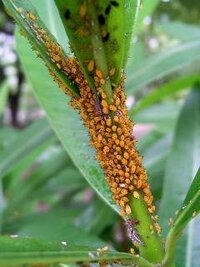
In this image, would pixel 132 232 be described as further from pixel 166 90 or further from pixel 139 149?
pixel 139 149

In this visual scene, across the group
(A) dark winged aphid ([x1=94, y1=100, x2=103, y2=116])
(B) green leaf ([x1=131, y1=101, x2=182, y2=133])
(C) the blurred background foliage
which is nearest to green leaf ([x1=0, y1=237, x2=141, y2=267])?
(A) dark winged aphid ([x1=94, y1=100, x2=103, y2=116])

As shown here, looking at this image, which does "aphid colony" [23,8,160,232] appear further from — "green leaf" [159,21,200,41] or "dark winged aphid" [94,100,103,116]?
"green leaf" [159,21,200,41]

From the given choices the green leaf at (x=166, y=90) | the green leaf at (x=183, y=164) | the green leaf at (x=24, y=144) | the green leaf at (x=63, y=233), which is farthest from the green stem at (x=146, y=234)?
the green leaf at (x=166, y=90)

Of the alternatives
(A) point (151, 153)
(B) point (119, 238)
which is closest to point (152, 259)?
(A) point (151, 153)

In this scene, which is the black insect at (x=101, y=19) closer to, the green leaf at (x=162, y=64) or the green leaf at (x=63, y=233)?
the green leaf at (x=63, y=233)

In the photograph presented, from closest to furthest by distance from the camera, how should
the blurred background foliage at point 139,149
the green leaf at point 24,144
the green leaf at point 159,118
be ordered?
the blurred background foliage at point 139,149, the green leaf at point 24,144, the green leaf at point 159,118

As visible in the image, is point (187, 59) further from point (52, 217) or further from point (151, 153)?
point (52, 217)
